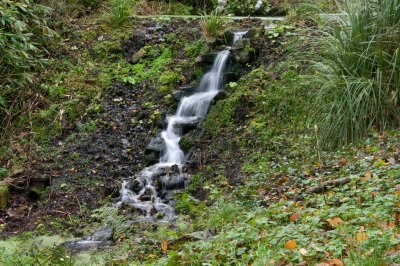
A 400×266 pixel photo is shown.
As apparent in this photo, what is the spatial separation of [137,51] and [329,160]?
18.8 feet

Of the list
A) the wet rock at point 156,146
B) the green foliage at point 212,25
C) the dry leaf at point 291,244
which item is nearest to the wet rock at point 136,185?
the wet rock at point 156,146

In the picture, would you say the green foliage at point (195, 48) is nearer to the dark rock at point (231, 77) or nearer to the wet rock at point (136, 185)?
the dark rock at point (231, 77)

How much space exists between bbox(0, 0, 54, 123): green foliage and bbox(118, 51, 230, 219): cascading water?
8.37 ft

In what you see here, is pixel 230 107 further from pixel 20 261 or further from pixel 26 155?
pixel 20 261

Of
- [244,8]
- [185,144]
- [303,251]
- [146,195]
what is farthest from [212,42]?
[303,251]

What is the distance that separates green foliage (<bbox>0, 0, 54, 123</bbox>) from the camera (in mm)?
8617

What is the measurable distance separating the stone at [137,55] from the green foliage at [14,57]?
5.47 ft

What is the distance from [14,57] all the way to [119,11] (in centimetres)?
294

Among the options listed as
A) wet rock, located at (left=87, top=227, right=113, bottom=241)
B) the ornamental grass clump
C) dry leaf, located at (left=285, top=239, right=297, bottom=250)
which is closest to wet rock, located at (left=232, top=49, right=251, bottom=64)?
the ornamental grass clump

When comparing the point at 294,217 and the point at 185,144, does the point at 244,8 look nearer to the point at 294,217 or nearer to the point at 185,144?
the point at 185,144

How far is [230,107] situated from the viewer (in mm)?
8227

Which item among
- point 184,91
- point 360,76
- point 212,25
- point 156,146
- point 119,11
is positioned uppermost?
point 119,11

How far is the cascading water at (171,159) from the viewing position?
7.16 m

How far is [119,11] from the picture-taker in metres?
10.9
